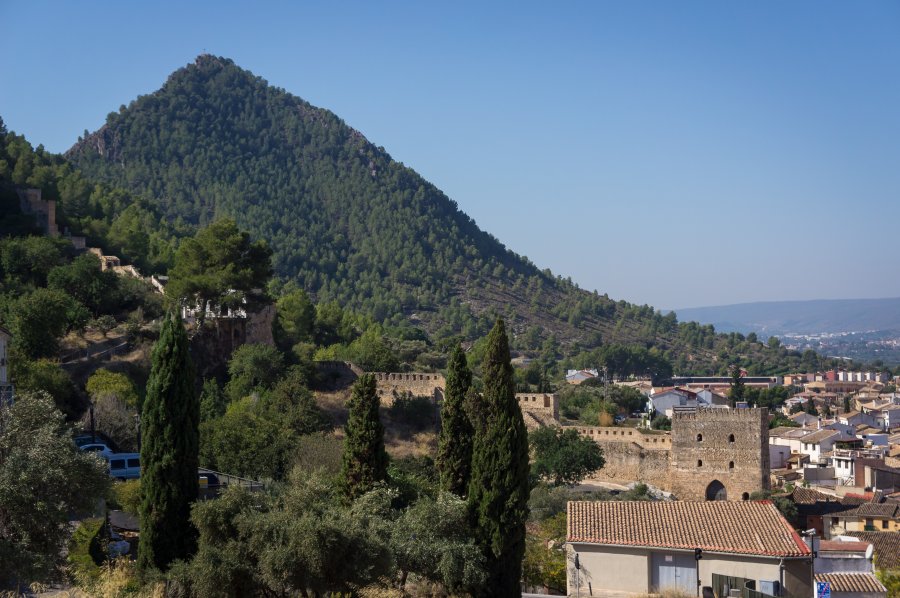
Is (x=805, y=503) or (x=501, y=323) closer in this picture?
(x=501, y=323)

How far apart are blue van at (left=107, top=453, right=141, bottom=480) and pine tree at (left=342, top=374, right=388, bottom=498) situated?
227 inches

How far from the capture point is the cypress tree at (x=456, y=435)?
2272cm

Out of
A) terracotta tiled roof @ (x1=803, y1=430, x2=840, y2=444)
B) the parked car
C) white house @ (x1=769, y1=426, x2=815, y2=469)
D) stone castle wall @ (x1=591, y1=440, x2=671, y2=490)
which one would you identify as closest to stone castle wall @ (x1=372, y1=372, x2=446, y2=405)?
stone castle wall @ (x1=591, y1=440, x2=671, y2=490)

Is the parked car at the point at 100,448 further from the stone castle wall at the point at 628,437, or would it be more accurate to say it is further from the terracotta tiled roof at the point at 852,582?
the stone castle wall at the point at 628,437

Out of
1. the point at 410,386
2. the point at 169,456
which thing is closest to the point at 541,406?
the point at 410,386

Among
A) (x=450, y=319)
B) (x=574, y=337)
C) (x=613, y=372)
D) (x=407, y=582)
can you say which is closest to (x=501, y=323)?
(x=407, y=582)

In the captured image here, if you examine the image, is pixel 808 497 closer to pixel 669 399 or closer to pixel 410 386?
pixel 410 386

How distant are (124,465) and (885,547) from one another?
1829 cm

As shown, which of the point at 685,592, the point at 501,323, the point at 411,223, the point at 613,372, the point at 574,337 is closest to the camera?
the point at 685,592

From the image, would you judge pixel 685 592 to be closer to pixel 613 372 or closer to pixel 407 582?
pixel 407 582

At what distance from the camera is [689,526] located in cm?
1964

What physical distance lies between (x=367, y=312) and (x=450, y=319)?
8.79 metres

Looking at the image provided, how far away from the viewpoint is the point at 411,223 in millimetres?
132875

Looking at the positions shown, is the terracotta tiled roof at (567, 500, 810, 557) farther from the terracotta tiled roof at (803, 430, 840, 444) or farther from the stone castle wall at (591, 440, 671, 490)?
the terracotta tiled roof at (803, 430, 840, 444)
